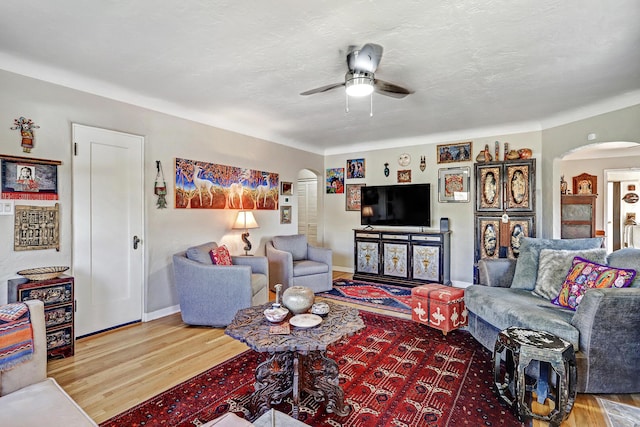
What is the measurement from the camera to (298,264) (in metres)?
4.66

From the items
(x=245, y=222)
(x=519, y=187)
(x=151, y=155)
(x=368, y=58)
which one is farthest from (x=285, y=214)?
(x=519, y=187)

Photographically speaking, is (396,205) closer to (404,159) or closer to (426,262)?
(404,159)

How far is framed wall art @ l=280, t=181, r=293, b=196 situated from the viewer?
547 cm

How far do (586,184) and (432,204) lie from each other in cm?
372

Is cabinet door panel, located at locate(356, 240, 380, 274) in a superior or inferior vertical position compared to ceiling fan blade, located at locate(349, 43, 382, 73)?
inferior

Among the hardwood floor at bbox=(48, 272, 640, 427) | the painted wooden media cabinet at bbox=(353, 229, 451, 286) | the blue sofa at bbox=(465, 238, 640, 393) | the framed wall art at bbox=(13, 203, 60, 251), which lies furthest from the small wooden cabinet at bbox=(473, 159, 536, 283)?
the framed wall art at bbox=(13, 203, 60, 251)

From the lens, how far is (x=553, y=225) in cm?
426

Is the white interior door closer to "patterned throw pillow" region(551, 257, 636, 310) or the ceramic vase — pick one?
the ceramic vase

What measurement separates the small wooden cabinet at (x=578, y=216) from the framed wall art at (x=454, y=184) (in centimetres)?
186

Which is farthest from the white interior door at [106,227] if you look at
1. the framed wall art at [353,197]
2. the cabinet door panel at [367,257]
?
the framed wall art at [353,197]

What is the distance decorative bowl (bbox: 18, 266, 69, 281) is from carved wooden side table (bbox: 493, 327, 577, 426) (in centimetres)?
343

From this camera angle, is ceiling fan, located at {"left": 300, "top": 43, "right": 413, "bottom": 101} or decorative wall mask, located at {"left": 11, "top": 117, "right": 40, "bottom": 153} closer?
ceiling fan, located at {"left": 300, "top": 43, "right": 413, "bottom": 101}

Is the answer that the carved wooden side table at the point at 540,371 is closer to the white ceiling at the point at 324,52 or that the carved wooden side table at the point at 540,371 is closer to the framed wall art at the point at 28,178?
the white ceiling at the point at 324,52

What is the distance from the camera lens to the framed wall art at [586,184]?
6.46 metres
